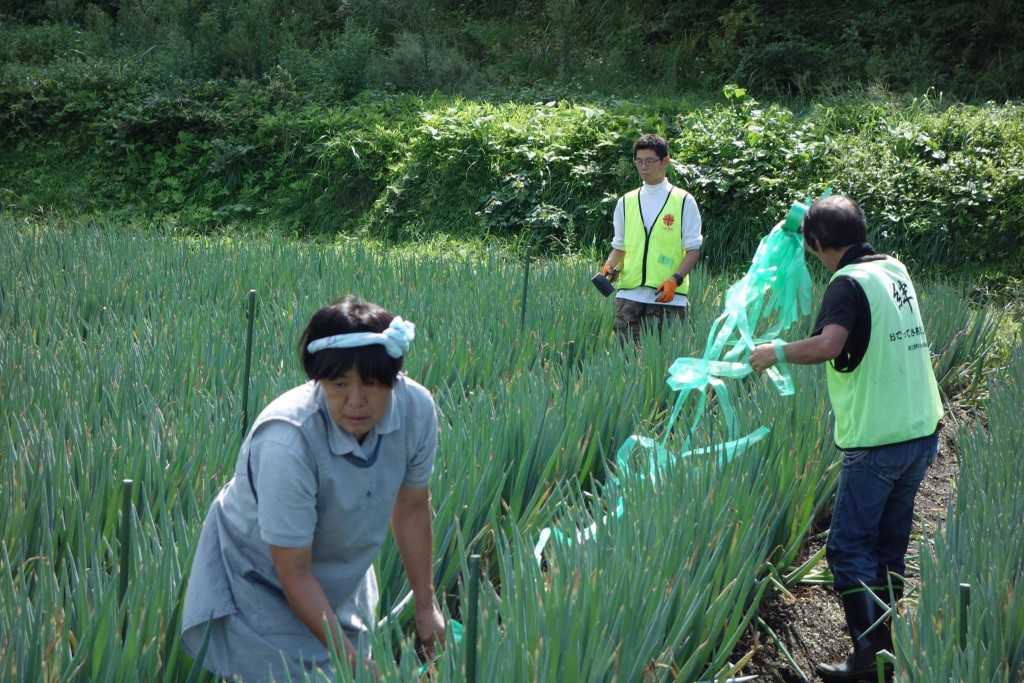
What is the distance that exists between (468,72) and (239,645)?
11.6 meters

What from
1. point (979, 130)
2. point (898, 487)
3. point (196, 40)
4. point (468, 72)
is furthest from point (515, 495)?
point (196, 40)

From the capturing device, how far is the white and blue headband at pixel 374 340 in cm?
175

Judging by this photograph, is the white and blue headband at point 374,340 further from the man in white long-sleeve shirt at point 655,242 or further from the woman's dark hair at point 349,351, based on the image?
the man in white long-sleeve shirt at point 655,242

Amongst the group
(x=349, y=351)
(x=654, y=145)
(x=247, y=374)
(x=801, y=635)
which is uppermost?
(x=654, y=145)

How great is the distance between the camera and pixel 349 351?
175 centimetres

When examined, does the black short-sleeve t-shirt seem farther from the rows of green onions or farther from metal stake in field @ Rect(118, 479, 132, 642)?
metal stake in field @ Rect(118, 479, 132, 642)

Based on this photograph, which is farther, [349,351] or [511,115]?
[511,115]

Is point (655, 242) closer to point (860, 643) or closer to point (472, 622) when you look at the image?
point (860, 643)

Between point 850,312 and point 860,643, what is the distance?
0.87 m

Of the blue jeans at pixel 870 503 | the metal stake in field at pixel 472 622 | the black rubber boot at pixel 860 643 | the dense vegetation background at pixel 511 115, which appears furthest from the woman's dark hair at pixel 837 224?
the dense vegetation background at pixel 511 115

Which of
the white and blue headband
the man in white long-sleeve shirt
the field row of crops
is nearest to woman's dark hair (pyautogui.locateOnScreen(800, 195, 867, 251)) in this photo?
the field row of crops

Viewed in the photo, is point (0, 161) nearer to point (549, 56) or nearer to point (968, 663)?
point (549, 56)

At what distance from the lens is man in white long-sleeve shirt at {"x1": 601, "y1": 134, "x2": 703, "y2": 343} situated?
467 centimetres

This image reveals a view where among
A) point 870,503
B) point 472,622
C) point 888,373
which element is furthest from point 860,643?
point 472,622
